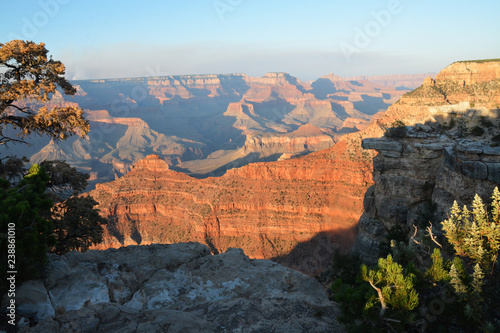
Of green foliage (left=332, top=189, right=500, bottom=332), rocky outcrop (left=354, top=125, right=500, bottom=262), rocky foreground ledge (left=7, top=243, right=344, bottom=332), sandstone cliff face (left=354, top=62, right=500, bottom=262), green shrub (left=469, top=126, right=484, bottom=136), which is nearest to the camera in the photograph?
green foliage (left=332, top=189, right=500, bottom=332)

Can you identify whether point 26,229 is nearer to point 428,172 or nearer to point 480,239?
point 480,239

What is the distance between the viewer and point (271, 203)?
5712 centimetres

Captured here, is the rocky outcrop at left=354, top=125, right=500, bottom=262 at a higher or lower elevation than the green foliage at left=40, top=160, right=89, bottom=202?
lower

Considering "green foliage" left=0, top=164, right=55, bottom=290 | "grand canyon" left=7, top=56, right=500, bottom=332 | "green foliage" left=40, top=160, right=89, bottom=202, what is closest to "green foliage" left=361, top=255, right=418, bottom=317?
"grand canyon" left=7, top=56, right=500, bottom=332

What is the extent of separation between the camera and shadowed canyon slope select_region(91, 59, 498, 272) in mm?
51688

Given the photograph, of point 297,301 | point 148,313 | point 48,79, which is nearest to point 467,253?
point 297,301

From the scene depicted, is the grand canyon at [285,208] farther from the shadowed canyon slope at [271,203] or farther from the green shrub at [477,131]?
the green shrub at [477,131]

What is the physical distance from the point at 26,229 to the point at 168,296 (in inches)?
257

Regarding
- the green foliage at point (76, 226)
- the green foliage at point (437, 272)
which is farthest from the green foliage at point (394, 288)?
the green foliage at point (76, 226)

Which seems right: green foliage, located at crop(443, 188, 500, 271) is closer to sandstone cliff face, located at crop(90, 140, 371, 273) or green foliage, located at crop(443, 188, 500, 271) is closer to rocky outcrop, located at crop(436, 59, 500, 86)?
sandstone cliff face, located at crop(90, 140, 371, 273)

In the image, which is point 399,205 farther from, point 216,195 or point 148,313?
point 216,195

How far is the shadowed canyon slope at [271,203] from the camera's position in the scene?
51.7 meters

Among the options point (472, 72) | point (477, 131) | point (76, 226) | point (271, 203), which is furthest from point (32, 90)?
point (472, 72)

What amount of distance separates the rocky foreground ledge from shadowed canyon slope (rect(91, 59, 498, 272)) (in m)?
32.8
